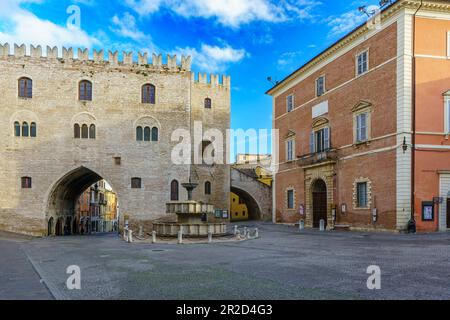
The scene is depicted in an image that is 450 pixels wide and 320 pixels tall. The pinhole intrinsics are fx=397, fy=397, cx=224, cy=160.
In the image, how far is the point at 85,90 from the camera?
3372 centimetres

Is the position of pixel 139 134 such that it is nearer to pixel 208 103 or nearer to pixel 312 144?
pixel 208 103

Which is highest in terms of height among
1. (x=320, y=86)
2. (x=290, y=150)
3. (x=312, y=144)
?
(x=320, y=86)

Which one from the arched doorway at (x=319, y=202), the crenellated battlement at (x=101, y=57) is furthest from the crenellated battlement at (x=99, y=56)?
the arched doorway at (x=319, y=202)

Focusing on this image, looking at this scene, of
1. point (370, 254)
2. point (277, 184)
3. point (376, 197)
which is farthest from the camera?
point (277, 184)

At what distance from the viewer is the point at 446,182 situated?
21750 millimetres

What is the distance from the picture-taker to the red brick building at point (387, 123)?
70.3ft

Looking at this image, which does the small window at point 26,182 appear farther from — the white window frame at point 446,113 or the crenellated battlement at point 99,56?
the white window frame at point 446,113

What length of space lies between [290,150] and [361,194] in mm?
10895

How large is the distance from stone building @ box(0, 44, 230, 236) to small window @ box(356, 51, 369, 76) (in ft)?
51.2

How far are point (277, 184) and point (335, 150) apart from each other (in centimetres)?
1072

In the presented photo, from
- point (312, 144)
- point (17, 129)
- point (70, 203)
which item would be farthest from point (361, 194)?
point (70, 203)

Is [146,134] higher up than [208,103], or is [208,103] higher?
[208,103]
